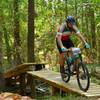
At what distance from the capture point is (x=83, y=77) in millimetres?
10250

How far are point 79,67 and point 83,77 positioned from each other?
1.04 feet

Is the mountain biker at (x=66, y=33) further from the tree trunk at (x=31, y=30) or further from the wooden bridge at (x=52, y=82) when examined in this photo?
the tree trunk at (x=31, y=30)

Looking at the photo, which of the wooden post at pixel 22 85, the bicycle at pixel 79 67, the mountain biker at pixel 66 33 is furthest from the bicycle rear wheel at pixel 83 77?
the wooden post at pixel 22 85

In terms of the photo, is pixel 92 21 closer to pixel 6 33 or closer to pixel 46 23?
pixel 46 23

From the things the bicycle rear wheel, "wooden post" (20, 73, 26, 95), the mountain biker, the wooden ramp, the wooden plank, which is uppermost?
the mountain biker

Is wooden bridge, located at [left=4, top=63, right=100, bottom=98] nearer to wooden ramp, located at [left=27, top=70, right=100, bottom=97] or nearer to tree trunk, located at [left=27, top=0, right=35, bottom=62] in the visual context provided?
wooden ramp, located at [left=27, top=70, right=100, bottom=97]

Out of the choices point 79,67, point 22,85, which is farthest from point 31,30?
point 79,67

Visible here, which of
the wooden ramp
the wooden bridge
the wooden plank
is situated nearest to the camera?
the wooden ramp

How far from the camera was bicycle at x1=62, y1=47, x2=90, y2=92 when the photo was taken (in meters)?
10.1

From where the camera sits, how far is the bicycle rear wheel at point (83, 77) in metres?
10.1

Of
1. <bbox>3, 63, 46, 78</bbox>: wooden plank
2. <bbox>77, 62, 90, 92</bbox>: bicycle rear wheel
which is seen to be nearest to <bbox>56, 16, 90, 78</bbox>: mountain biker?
<bbox>77, 62, 90, 92</bbox>: bicycle rear wheel

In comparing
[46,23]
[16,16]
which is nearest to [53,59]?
[46,23]

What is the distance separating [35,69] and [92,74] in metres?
2.67

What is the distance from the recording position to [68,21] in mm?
10812
